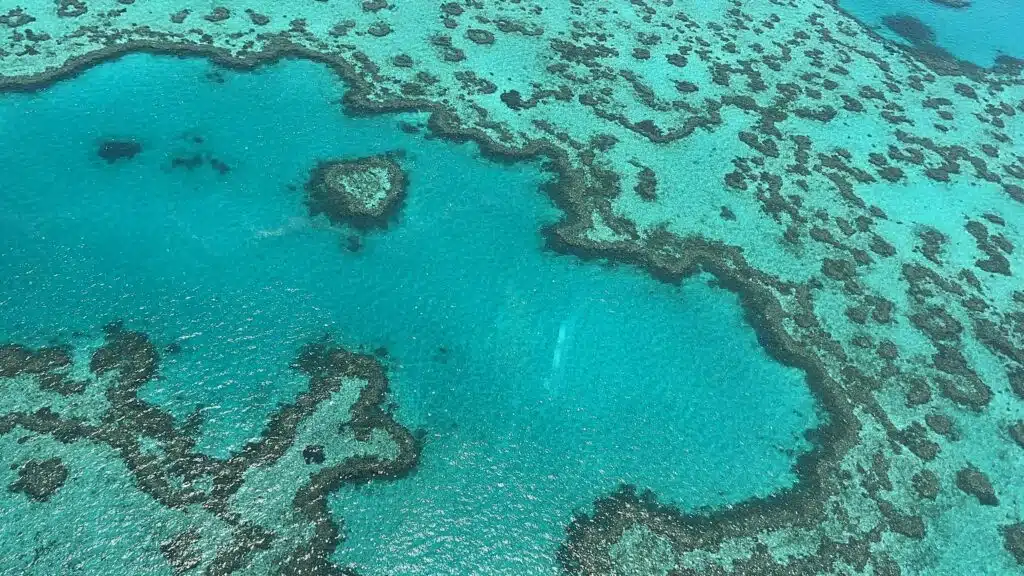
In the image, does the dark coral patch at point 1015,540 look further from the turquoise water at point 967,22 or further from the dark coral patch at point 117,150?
the dark coral patch at point 117,150

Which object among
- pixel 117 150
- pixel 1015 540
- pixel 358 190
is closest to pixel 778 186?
pixel 1015 540

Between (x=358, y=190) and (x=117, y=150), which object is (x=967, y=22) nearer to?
(x=358, y=190)

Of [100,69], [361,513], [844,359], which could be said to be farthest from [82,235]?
[844,359]

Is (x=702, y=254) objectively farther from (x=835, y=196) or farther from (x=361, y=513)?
(x=361, y=513)

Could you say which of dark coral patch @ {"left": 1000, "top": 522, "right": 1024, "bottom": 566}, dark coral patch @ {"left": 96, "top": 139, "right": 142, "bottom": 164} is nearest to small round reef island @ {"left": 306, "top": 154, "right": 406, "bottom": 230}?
dark coral patch @ {"left": 96, "top": 139, "right": 142, "bottom": 164}

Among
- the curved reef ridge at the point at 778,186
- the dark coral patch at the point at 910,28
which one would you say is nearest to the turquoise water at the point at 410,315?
the curved reef ridge at the point at 778,186

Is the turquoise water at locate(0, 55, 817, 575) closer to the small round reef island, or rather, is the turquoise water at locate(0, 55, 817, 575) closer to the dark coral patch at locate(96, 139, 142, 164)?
the dark coral patch at locate(96, 139, 142, 164)
